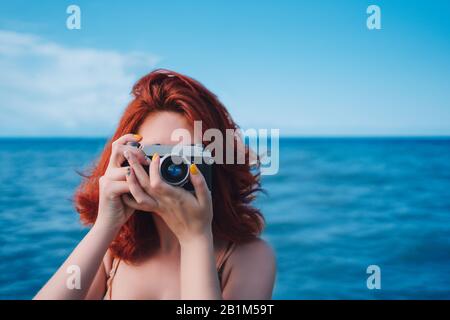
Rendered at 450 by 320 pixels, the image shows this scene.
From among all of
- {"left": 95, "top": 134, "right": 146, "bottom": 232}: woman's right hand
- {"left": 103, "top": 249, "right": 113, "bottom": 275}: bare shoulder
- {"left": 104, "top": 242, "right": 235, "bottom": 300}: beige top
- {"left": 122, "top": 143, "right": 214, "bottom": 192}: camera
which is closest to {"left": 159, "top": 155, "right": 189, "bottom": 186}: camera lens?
{"left": 122, "top": 143, "right": 214, "bottom": 192}: camera

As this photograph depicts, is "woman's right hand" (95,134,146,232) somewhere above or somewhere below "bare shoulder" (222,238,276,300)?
above

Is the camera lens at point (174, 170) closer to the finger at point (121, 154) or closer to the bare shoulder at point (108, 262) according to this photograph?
the finger at point (121, 154)

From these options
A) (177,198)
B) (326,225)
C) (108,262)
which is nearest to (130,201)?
(177,198)

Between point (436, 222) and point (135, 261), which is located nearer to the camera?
point (135, 261)

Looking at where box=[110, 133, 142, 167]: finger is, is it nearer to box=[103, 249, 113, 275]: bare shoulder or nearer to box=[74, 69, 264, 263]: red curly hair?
box=[74, 69, 264, 263]: red curly hair

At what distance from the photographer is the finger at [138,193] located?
1.21 metres

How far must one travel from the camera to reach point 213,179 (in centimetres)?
143

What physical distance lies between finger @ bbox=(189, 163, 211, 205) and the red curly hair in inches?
6.1

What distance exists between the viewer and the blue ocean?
4.86 metres

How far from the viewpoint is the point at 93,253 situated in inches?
47.4

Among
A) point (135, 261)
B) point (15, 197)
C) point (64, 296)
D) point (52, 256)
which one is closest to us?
point (64, 296)
